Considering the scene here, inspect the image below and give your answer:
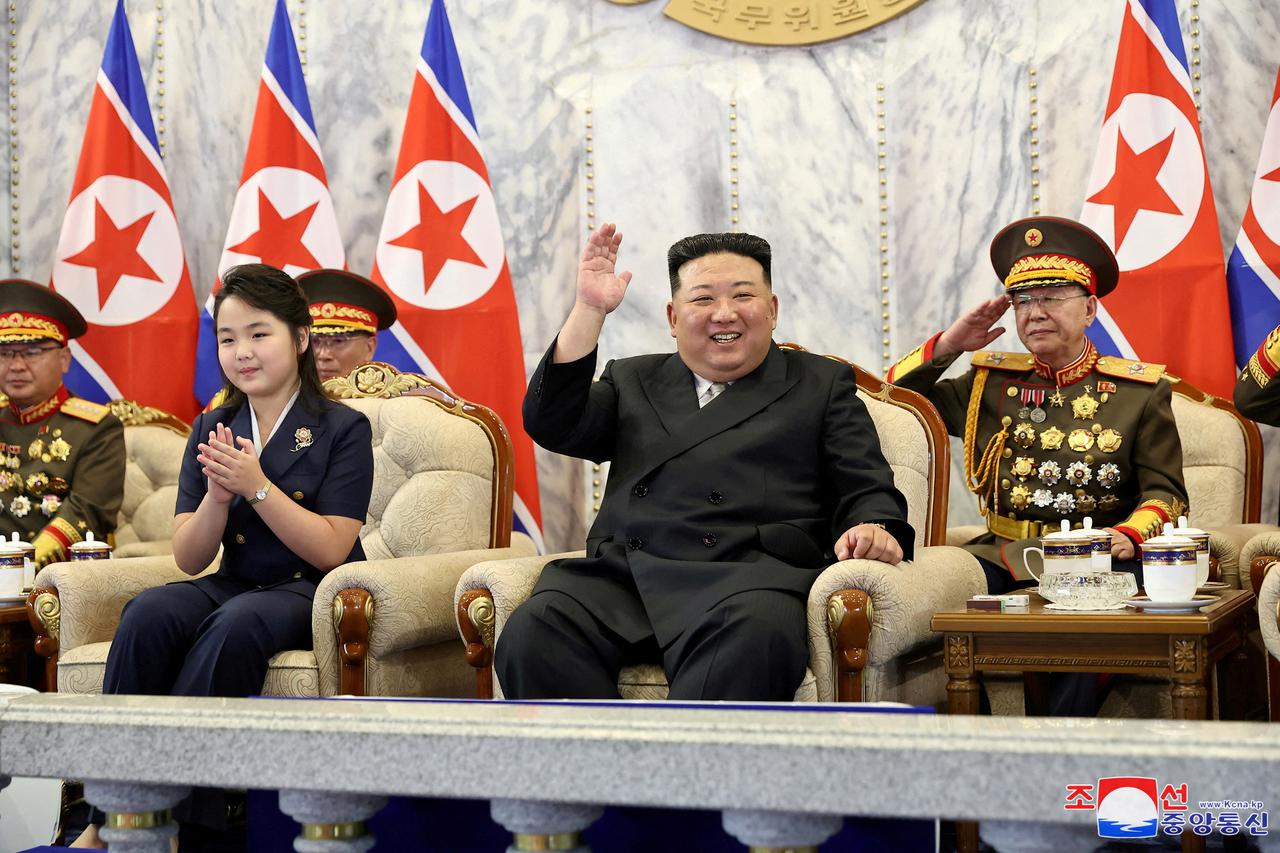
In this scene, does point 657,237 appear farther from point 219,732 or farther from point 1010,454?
point 219,732

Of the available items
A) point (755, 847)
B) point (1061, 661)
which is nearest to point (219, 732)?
point (755, 847)

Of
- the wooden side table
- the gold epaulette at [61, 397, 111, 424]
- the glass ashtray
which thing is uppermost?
the gold epaulette at [61, 397, 111, 424]

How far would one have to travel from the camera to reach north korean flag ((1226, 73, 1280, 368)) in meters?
3.77

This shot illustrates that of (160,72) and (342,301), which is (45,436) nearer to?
(342,301)

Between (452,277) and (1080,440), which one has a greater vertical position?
(452,277)

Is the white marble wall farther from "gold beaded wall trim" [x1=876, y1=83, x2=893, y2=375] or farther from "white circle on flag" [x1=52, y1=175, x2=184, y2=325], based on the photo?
"white circle on flag" [x1=52, y1=175, x2=184, y2=325]

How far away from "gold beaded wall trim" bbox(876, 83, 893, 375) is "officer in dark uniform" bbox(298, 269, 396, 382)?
1644 millimetres

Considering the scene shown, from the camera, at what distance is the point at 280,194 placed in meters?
4.54

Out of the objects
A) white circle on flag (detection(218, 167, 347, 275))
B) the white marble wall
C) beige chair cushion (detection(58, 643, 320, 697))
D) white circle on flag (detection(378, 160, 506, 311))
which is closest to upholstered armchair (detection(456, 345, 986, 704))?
beige chair cushion (detection(58, 643, 320, 697))

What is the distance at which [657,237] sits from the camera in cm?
454

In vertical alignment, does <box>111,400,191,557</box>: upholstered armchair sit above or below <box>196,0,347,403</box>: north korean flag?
below

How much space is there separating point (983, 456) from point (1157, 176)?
113cm

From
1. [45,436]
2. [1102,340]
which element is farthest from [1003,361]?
[45,436]

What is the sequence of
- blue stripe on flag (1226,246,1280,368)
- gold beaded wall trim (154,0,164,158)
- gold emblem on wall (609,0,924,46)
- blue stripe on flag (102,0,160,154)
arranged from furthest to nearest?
gold beaded wall trim (154,0,164,158) → blue stripe on flag (102,0,160,154) → gold emblem on wall (609,0,924,46) → blue stripe on flag (1226,246,1280,368)
